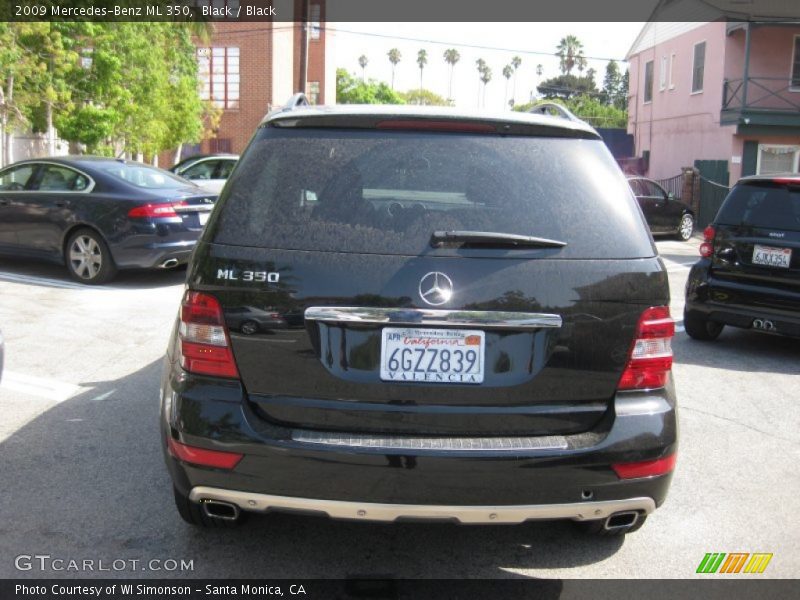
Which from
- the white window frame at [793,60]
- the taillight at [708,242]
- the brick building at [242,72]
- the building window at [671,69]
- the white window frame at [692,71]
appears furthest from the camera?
the brick building at [242,72]

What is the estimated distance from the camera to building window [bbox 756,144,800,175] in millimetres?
24906

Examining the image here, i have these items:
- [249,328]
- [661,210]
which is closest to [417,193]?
[249,328]

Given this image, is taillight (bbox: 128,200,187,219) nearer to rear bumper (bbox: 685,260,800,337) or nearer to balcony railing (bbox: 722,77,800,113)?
rear bumper (bbox: 685,260,800,337)

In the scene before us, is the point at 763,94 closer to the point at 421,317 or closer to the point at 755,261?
the point at 755,261

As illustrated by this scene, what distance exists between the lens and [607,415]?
121 inches

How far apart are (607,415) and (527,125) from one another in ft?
3.80

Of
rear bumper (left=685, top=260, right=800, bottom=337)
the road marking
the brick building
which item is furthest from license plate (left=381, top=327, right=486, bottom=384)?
the brick building

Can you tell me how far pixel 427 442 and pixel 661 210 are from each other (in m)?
17.7

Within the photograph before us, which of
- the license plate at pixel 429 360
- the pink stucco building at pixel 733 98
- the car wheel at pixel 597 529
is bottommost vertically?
the car wheel at pixel 597 529

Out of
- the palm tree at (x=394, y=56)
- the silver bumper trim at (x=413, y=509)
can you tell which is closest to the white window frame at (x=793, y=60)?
the silver bumper trim at (x=413, y=509)

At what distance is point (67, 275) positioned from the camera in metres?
11.2

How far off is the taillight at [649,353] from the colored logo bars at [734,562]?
1.01m

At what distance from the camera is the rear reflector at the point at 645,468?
304 cm

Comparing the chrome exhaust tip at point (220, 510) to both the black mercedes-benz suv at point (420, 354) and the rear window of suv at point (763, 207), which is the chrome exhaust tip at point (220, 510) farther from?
the rear window of suv at point (763, 207)
